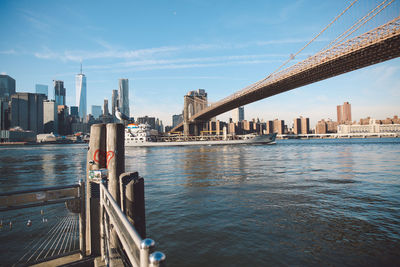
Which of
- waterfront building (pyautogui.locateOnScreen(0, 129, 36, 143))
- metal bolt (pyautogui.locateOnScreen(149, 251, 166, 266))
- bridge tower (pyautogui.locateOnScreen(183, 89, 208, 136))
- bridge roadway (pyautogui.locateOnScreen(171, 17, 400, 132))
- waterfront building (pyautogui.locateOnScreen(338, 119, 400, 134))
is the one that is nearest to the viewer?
metal bolt (pyautogui.locateOnScreen(149, 251, 166, 266))

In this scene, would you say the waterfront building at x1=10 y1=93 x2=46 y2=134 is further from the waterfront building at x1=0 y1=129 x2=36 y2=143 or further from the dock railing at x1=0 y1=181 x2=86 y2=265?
the dock railing at x1=0 y1=181 x2=86 y2=265

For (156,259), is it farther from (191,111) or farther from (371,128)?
(371,128)

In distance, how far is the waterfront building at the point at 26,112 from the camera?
15250 cm

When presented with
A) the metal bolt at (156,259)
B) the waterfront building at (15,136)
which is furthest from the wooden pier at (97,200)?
the waterfront building at (15,136)

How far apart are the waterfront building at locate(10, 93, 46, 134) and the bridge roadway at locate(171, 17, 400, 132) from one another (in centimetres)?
16680

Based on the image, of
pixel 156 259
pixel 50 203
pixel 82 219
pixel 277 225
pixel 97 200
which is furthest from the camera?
pixel 277 225

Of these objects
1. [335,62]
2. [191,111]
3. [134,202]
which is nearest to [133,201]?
[134,202]

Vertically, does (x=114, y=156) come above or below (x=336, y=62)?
below

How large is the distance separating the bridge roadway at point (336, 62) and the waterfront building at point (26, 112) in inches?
6567

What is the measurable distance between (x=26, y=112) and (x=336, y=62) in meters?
191

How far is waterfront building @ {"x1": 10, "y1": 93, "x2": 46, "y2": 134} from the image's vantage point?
15250 cm

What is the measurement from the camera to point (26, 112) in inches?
6220

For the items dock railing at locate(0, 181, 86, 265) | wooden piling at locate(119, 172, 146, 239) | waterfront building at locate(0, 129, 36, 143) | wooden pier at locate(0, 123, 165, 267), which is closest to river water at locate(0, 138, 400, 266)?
dock railing at locate(0, 181, 86, 265)

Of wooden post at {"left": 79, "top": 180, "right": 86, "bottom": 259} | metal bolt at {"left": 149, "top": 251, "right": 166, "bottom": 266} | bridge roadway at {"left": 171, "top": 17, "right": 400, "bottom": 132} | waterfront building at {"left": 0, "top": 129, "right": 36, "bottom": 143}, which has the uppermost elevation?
bridge roadway at {"left": 171, "top": 17, "right": 400, "bottom": 132}
